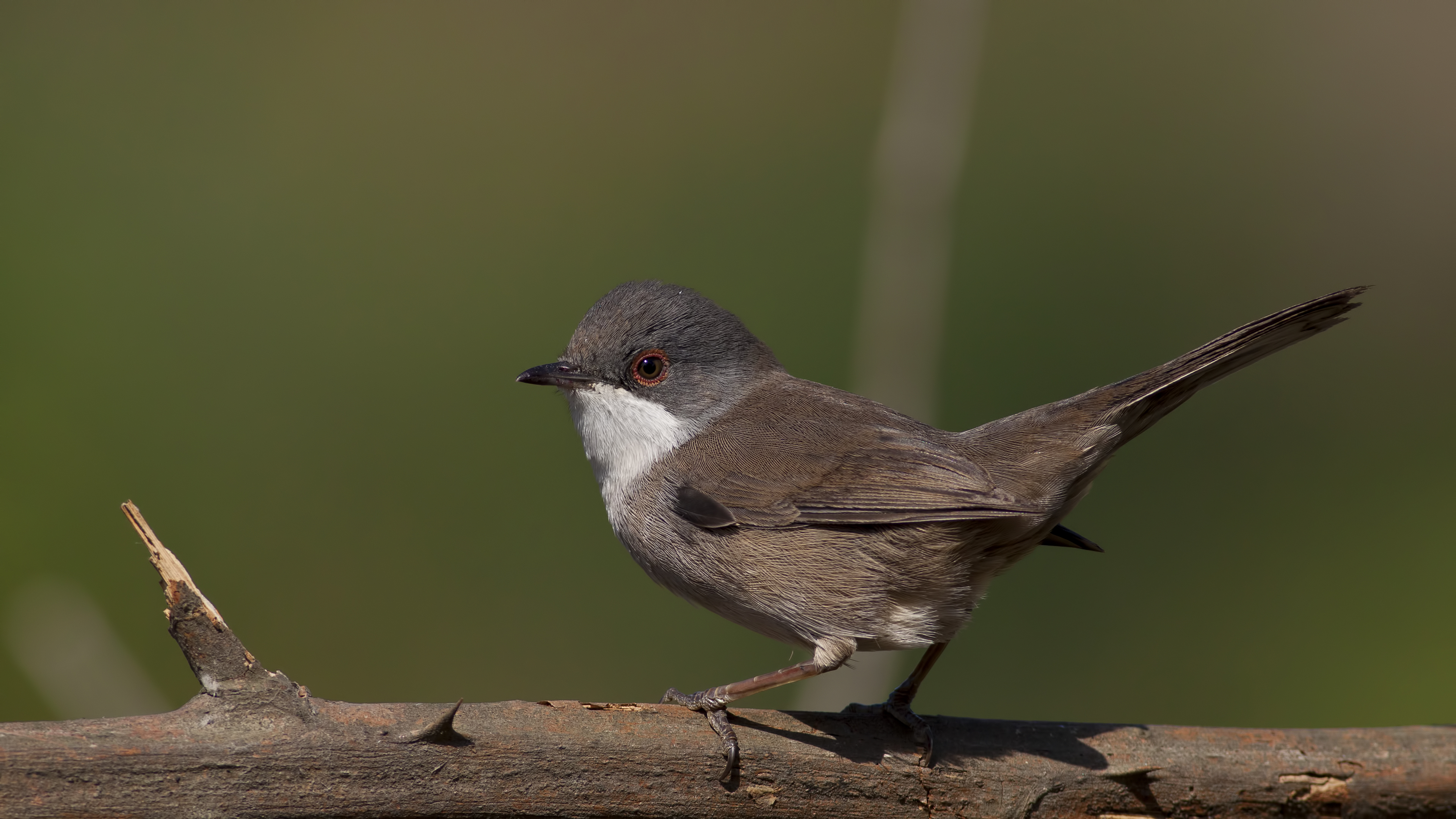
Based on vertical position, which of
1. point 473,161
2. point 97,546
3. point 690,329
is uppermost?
point 473,161

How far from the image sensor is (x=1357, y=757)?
336 centimetres

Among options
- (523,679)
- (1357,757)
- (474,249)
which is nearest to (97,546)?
(523,679)

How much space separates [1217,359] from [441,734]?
2707 millimetres

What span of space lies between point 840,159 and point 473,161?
296cm

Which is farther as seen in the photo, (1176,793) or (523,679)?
(523,679)

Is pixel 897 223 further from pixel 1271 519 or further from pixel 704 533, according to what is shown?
pixel 1271 519

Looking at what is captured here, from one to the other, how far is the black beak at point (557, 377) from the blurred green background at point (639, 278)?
2330 mm

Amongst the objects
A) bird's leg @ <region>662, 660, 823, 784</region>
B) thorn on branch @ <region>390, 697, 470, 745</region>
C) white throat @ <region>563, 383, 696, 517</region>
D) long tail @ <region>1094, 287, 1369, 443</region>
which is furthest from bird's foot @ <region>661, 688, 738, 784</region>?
long tail @ <region>1094, 287, 1369, 443</region>

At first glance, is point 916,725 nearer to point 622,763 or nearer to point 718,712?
point 718,712

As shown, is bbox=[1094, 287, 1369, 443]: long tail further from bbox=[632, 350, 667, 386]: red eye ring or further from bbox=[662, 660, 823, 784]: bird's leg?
bbox=[632, 350, 667, 386]: red eye ring

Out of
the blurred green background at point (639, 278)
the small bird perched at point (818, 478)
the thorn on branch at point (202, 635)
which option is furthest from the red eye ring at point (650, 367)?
the blurred green background at point (639, 278)

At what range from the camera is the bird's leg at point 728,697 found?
2918 mm

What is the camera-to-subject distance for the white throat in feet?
12.7

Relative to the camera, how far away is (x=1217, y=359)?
3410 mm
